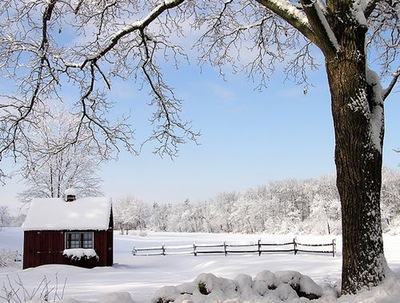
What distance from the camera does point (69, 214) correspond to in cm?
2431

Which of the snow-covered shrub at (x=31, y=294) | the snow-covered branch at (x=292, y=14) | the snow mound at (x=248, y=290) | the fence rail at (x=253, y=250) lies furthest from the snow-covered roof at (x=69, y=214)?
the snow-covered branch at (x=292, y=14)

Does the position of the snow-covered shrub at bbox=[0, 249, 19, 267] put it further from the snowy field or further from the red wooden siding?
the red wooden siding

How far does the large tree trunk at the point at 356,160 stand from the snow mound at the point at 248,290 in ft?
2.24

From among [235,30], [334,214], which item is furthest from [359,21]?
[334,214]

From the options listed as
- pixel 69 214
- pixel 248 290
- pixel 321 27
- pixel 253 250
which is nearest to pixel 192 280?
pixel 69 214

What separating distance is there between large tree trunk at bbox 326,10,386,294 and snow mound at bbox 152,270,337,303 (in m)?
0.68

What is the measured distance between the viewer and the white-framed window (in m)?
23.7

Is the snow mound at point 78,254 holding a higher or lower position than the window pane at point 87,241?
lower

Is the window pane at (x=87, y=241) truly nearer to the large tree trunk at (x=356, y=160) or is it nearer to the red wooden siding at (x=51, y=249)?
the red wooden siding at (x=51, y=249)

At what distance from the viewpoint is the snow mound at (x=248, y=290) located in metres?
6.25

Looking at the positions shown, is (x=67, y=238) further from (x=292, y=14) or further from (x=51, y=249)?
(x=292, y=14)

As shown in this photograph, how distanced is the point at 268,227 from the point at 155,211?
38.7m

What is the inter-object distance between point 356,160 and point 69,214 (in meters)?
21.0

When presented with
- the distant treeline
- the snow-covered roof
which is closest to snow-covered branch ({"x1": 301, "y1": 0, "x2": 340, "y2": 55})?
the snow-covered roof
